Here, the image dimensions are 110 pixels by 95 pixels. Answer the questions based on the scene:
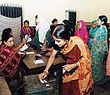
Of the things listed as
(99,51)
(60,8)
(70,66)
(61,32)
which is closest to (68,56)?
(70,66)

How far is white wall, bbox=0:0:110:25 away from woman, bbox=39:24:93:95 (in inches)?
120

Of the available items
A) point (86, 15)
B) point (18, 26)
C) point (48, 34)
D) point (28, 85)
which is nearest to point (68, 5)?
point (86, 15)

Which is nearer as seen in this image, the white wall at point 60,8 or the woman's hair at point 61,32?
the woman's hair at point 61,32

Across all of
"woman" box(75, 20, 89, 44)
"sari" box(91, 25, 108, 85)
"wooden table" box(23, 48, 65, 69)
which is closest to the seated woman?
"wooden table" box(23, 48, 65, 69)

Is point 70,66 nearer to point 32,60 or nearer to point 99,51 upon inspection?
point 32,60

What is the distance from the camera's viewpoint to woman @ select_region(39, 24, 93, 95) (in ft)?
9.37

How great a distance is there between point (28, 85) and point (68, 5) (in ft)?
12.4

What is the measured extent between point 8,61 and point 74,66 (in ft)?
3.20

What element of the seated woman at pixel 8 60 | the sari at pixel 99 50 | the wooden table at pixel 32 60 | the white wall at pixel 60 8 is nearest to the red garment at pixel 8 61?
the seated woman at pixel 8 60

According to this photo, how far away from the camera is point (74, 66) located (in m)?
2.89

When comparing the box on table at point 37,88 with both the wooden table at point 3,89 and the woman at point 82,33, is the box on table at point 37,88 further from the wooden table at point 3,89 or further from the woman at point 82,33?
the woman at point 82,33

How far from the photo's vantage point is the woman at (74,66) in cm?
286

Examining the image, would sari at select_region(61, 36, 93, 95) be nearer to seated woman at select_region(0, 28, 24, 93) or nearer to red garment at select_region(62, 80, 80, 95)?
red garment at select_region(62, 80, 80, 95)

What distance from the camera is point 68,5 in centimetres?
608
